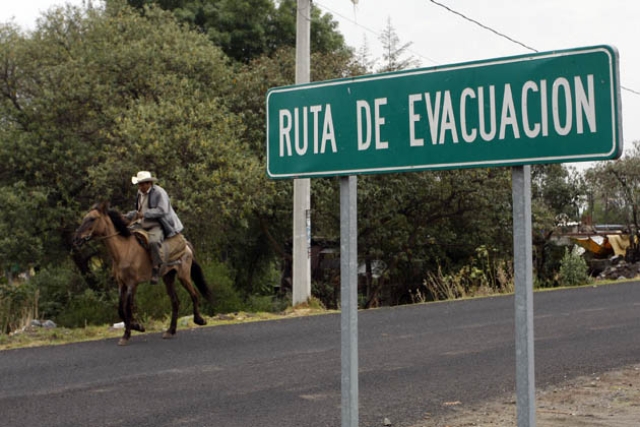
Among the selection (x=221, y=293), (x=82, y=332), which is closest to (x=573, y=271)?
(x=221, y=293)

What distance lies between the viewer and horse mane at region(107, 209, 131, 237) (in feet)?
38.8

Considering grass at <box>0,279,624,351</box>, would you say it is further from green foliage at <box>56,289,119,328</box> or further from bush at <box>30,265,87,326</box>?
bush at <box>30,265,87,326</box>

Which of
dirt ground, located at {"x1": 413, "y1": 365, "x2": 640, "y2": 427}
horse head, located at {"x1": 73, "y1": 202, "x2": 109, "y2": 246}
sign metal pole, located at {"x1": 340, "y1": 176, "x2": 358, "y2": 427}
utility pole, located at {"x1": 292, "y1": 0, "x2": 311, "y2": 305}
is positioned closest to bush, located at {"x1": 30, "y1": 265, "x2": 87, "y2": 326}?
utility pole, located at {"x1": 292, "y1": 0, "x2": 311, "y2": 305}

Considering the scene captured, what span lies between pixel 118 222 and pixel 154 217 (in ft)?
1.68

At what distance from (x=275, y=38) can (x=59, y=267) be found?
42.8ft

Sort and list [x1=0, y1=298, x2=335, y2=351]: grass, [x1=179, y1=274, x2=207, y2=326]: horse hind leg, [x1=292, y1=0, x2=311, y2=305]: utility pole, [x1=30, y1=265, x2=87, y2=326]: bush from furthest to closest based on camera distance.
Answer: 1. [x1=30, y1=265, x2=87, y2=326]: bush
2. [x1=292, y1=0, x2=311, y2=305]: utility pole
3. [x1=179, y1=274, x2=207, y2=326]: horse hind leg
4. [x1=0, y1=298, x2=335, y2=351]: grass

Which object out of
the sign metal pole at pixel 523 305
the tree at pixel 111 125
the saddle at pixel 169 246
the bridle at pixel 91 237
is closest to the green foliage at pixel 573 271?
the tree at pixel 111 125

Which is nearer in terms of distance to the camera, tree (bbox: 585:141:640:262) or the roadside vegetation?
the roadside vegetation

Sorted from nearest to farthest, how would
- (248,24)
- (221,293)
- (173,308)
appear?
(173,308)
(221,293)
(248,24)

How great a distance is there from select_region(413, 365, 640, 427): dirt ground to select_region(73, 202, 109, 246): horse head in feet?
19.8

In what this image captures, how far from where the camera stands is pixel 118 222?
11.8 metres

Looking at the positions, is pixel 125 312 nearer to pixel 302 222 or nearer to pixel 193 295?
pixel 193 295

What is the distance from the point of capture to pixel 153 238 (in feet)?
39.7

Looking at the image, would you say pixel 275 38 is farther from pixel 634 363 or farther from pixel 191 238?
pixel 634 363
